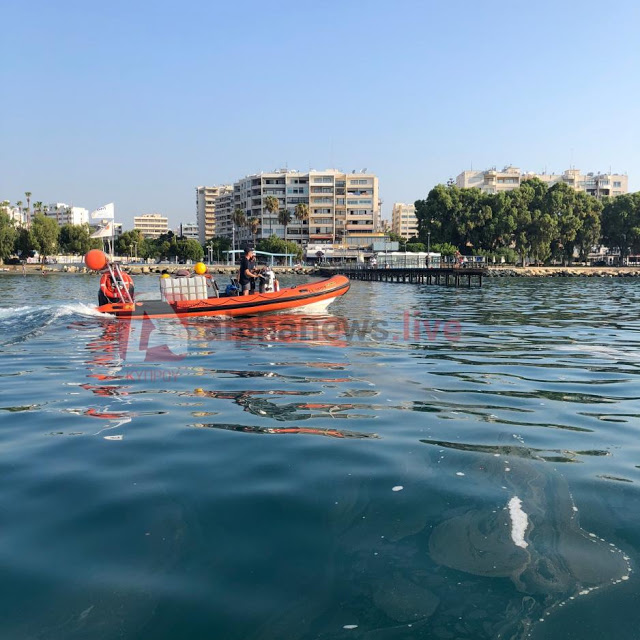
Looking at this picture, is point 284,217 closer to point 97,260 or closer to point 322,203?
point 322,203

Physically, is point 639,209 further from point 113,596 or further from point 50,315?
point 113,596

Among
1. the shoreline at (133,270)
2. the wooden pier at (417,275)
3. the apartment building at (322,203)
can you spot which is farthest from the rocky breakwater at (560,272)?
the apartment building at (322,203)

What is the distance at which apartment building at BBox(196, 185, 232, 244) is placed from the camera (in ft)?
623

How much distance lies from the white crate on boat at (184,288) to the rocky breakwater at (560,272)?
228 feet

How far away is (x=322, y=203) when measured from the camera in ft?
422

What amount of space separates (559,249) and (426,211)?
22.9 meters

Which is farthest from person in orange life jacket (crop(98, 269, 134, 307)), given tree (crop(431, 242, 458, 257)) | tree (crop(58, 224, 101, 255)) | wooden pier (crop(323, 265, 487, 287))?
tree (crop(58, 224, 101, 255))

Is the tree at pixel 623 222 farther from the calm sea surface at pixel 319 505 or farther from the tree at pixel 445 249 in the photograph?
the calm sea surface at pixel 319 505

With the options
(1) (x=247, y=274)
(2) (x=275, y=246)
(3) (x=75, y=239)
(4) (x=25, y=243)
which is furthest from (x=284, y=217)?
(1) (x=247, y=274)

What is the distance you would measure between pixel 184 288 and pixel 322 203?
369 ft

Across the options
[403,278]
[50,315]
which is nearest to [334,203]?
[403,278]

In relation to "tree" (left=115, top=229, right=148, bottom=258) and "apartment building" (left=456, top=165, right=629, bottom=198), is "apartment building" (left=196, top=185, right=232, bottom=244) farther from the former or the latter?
"apartment building" (left=456, top=165, right=629, bottom=198)

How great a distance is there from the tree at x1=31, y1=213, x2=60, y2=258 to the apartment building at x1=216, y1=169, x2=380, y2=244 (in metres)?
44.9

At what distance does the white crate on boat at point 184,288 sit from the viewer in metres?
18.6
